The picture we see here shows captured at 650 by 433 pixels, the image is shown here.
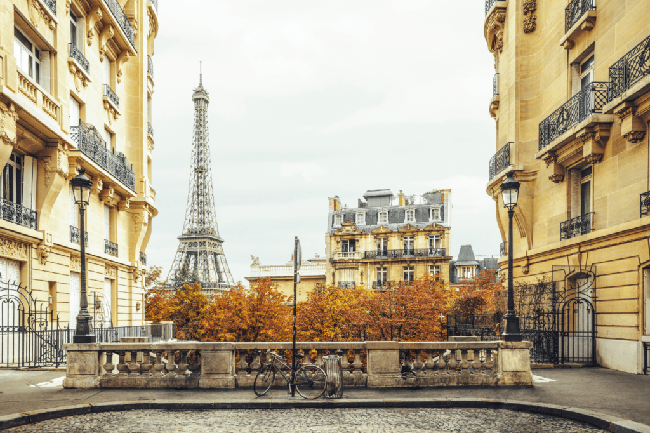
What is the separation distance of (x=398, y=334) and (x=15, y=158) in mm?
27333

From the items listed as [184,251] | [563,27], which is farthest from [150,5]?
[184,251]

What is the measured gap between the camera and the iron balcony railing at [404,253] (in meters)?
68.0

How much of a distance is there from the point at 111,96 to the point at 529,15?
62.7 feet

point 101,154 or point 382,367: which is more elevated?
point 101,154

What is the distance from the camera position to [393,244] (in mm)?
69500

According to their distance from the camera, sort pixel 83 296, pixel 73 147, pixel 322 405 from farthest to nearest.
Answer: pixel 73 147 → pixel 83 296 → pixel 322 405

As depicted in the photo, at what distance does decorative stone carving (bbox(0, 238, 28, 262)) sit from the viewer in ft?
55.9

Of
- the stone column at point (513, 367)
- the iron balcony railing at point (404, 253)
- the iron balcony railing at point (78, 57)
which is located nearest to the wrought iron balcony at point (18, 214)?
the iron balcony railing at point (78, 57)

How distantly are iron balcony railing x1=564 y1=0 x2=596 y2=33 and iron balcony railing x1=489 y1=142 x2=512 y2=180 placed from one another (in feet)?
16.7

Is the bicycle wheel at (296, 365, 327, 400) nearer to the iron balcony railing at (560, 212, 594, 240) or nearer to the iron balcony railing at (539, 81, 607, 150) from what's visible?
the iron balcony railing at (560, 212, 594, 240)

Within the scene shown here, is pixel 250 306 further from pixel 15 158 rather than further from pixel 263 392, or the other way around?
pixel 263 392

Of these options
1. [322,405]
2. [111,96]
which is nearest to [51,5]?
[111,96]

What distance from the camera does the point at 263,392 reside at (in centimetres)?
1166

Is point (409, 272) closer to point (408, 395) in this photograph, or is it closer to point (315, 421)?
point (408, 395)
